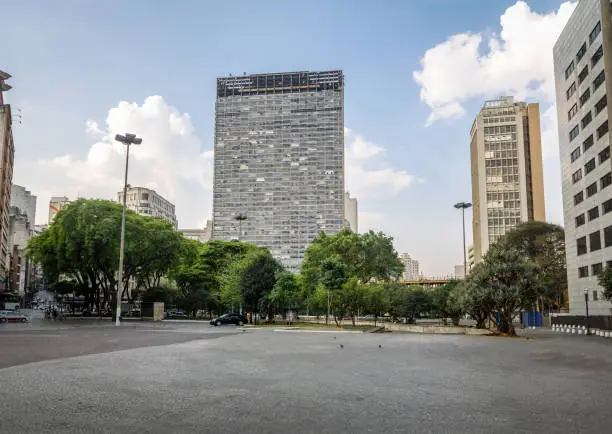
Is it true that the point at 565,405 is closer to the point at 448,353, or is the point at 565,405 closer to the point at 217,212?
the point at 448,353

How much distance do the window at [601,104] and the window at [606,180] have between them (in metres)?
6.63

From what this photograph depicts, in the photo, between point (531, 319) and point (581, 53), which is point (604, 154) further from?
point (531, 319)

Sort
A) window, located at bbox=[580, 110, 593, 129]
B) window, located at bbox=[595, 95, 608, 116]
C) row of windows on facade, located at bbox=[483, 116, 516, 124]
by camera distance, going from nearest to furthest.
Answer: window, located at bbox=[595, 95, 608, 116]
window, located at bbox=[580, 110, 593, 129]
row of windows on facade, located at bbox=[483, 116, 516, 124]

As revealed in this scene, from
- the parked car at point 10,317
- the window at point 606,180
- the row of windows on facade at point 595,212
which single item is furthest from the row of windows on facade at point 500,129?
the parked car at point 10,317

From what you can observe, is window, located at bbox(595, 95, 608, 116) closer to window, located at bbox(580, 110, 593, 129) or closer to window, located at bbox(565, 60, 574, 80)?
window, located at bbox(580, 110, 593, 129)

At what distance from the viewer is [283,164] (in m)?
176

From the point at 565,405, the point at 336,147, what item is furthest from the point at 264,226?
the point at 565,405

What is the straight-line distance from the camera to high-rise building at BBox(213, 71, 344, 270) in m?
173

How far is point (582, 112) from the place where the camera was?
57.4 meters

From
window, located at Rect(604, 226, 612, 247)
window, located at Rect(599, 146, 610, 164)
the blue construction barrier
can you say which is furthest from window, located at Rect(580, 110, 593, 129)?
the blue construction barrier

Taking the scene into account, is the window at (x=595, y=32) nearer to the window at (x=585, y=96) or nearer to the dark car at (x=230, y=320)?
the window at (x=585, y=96)

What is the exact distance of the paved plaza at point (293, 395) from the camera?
709 centimetres

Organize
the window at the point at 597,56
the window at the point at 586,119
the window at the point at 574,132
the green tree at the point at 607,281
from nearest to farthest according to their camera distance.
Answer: the green tree at the point at 607,281
the window at the point at 597,56
the window at the point at 586,119
the window at the point at 574,132

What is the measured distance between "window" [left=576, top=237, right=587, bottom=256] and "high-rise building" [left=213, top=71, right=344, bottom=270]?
11296 centimetres
